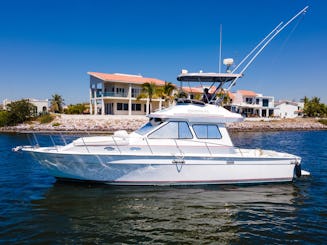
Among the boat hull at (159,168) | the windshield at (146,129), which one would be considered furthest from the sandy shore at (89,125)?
the boat hull at (159,168)

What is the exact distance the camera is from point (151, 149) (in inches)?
A: 419

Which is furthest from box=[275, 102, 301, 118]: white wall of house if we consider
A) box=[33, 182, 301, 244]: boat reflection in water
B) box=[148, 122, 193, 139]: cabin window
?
box=[148, 122, 193, 139]: cabin window

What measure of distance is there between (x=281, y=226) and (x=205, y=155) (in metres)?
3.54

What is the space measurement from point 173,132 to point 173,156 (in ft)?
4.08

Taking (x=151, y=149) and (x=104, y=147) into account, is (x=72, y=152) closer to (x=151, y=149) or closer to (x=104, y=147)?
(x=104, y=147)

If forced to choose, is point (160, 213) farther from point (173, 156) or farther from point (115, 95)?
point (115, 95)

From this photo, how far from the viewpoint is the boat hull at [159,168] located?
393 inches

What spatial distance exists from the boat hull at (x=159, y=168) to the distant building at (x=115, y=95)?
117 ft

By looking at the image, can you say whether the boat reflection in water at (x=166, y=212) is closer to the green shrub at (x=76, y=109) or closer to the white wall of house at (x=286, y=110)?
the green shrub at (x=76, y=109)

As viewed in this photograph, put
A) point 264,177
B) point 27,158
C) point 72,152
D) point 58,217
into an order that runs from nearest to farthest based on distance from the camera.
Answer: point 58,217
point 72,152
point 264,177
point 27,158

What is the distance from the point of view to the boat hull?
9.98 m

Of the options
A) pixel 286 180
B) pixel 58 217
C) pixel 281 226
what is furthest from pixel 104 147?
pixel 286 180

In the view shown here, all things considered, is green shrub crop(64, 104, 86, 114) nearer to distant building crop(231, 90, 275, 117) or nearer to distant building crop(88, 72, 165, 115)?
distant building crop(88, 72, 165, 115)

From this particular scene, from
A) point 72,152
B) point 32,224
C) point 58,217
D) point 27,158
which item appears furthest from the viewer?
point 27,158
